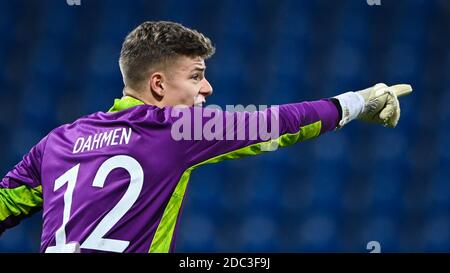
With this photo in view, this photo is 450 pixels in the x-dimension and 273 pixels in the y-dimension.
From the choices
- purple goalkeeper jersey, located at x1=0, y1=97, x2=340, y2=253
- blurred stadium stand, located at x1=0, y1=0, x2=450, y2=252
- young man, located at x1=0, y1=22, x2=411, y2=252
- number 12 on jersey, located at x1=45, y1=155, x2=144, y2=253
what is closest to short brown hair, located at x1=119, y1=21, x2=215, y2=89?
young man, located at x1=0, y1=22, x2=411, y2=252

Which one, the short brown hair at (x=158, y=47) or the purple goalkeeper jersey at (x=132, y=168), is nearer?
the purple goalkeeper jersey at (x=132, y=168)

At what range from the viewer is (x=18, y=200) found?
1.84 meters

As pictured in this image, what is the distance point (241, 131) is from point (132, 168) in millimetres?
257

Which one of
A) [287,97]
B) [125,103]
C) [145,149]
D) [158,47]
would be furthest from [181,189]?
[287,97]

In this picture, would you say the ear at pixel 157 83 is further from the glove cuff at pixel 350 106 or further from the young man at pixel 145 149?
the glove cuff at pixel 350 106

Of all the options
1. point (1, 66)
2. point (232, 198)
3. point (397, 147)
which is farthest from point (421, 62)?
point (1, 66)

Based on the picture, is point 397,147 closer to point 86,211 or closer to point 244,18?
point 244,18

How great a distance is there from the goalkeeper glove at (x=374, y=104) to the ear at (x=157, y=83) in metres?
0.42

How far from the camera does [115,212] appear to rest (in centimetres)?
166

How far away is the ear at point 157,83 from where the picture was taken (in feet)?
6.11

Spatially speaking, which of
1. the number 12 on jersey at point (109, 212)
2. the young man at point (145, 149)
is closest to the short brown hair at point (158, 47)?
the young man at point (145, 149)

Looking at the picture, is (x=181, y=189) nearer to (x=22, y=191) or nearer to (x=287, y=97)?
(x=22, y=191)
